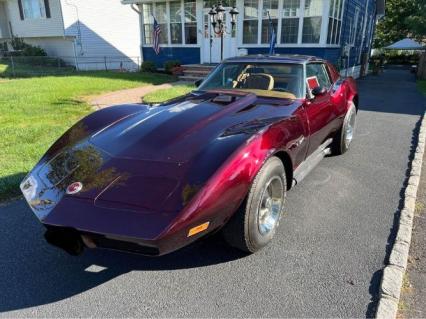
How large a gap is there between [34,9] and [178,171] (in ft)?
80.8

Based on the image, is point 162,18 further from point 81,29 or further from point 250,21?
point 81,29

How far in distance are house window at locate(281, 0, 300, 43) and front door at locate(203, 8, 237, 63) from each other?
2.17 meters

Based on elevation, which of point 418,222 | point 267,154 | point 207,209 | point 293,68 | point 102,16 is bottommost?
point 418,222

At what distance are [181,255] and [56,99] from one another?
8317mm

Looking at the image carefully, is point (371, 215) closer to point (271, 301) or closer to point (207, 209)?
point (271, 301)

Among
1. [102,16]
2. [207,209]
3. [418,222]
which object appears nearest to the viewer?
[207,209]

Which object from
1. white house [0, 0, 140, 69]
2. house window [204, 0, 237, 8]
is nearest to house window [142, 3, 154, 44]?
house window [204, 0, 237, 8]

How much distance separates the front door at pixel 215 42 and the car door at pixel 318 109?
37.7 ft

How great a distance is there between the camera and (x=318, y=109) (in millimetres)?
4125

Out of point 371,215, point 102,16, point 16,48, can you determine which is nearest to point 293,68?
point 371,215

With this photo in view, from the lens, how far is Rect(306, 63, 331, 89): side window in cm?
440

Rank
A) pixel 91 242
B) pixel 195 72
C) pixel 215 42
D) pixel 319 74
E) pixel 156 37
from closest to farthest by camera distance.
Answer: pixel 91 242 → pixel 319 74 → pixel 195 72 → pixel 215 42 → pixel 156 37

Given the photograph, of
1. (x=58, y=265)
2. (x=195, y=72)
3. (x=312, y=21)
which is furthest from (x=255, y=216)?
(x=312, y=21)

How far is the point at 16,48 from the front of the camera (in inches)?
966
